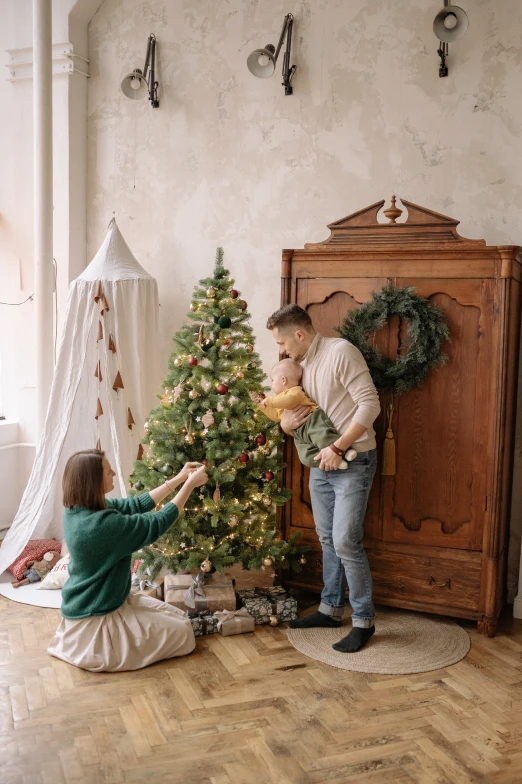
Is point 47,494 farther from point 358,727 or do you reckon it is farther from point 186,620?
point 358,727

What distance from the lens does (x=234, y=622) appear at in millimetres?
3705

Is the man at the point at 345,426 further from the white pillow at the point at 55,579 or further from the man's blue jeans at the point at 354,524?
the white pillow at the point at 55,579

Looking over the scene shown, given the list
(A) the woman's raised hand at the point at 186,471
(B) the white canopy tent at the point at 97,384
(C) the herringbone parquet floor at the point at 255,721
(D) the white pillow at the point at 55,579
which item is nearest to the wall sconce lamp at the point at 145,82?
(B) the white canopy tent at the point at 97,384

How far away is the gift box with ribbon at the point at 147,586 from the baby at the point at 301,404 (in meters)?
1.11

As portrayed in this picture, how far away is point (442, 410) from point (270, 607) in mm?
1338

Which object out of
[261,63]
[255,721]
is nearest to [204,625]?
[255,721]

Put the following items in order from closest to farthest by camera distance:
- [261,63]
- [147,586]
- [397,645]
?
1. [397,645]
2. [147,586]
3. [261,63]

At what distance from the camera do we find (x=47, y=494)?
4.45 m

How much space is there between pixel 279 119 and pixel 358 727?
353 centimetres

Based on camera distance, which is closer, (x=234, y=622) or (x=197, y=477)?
(x=197, y=477)

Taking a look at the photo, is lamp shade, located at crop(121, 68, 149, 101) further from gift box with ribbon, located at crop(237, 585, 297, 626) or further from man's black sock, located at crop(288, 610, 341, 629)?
man's black sock, located at crop(288, 610, 341, 629)

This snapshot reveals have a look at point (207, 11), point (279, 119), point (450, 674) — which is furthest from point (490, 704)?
point (207, 11)

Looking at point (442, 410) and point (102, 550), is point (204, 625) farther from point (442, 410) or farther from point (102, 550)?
point (442, 410)

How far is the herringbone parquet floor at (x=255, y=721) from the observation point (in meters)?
2.56
